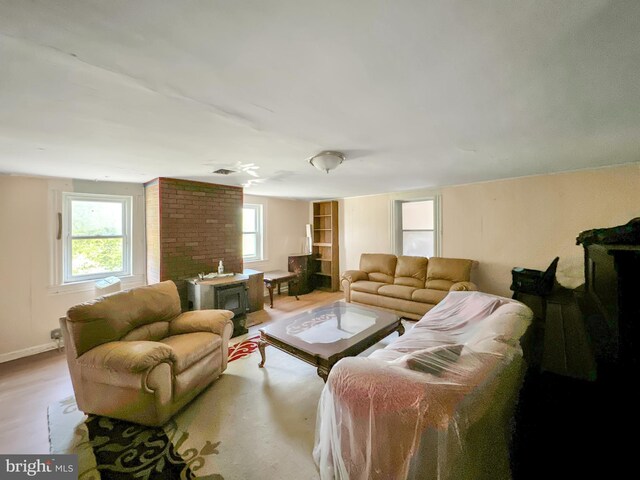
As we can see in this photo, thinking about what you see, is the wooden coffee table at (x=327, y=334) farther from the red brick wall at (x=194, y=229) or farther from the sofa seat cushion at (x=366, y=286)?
the red brick wall at (x=194, y=229)

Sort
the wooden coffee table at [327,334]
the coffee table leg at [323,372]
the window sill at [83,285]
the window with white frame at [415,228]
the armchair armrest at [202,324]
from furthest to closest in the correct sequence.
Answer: the window with white frame at [415,228] → the window sill at [83,285] → the armchair armrest at [202,324] → the wooden coffee table at [327,334] → the coffee table leg at [323,372]

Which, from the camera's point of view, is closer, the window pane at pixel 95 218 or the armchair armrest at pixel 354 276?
the window pane at pixel 95 218

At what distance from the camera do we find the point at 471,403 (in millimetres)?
1079

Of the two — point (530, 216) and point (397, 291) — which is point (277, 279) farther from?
point (530, 216)

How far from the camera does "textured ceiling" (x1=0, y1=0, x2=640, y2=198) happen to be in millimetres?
798

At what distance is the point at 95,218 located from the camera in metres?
3.52

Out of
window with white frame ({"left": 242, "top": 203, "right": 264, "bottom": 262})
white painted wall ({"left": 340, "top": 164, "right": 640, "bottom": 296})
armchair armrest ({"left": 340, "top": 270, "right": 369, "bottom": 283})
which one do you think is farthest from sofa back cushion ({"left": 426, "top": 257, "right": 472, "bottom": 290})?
window with white frame ({"left": 242, "top": 203, "right": 264, "bottom": 262})

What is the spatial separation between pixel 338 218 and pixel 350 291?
6.81 feet

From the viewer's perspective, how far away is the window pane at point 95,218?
337cm

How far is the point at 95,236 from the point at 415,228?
5.39 metres

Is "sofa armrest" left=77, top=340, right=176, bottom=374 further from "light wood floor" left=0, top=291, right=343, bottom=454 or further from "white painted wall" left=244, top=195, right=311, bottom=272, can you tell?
"white painted wall" left=244, top=195, right=311, bottom=272

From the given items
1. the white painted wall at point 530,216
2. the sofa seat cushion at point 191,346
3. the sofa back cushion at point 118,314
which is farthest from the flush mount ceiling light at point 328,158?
the white painted wall at point 530,216

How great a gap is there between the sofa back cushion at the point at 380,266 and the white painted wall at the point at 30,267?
14.6 ft

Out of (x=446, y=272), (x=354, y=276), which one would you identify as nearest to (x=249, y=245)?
(x=354, y=276)
